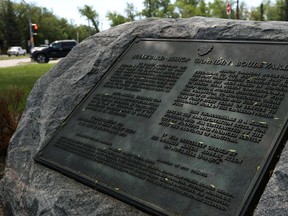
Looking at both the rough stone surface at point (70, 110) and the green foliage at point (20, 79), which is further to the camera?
the green foliage at point (20, 79)

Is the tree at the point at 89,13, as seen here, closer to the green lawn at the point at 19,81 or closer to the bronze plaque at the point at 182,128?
the green lawn at the point at 19,81

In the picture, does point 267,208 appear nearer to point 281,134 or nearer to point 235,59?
point 281,134

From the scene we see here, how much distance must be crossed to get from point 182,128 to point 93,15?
43.2 meters

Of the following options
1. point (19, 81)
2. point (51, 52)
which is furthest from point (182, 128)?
point (51, 52)

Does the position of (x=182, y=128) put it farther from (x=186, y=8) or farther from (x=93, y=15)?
(x=93, y=15)

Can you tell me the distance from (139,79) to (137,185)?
1.11 m

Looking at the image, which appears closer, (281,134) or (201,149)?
(281,134)

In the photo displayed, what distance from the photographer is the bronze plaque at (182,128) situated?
2369mm

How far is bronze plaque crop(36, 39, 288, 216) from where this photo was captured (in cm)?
237

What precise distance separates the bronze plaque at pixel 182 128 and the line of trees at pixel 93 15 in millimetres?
28787

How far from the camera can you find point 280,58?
9.13 ft

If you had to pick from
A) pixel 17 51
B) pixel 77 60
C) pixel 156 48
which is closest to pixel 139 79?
pixel 156 48

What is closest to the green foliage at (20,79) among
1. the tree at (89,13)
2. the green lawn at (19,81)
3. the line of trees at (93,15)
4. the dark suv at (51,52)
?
the green lawn at (19,81)

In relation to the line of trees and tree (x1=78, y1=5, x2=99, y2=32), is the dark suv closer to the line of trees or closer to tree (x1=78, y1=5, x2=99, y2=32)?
the line of trees
